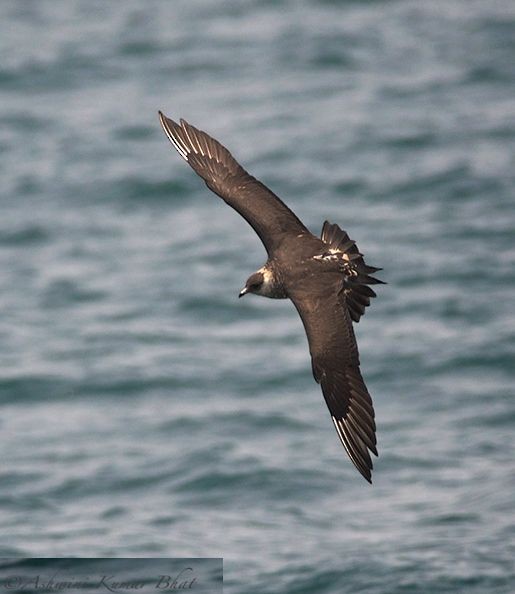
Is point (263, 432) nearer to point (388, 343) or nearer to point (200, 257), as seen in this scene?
point (388, 343)

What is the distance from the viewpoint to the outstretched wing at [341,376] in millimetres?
10047

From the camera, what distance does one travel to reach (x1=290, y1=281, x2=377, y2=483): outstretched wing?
33.0ft

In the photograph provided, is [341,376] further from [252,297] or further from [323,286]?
[252,297]

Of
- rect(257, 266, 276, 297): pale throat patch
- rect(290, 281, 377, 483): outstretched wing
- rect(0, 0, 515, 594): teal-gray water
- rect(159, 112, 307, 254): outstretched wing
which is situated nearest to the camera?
Answer: rect(290, 281, 377, 483): outstretched wing

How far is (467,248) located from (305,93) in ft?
17.1

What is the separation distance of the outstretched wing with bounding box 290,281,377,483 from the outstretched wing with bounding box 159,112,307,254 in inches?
37.1

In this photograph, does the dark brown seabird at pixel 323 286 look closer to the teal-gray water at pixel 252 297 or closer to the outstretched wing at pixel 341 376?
the outstretched wing at pixel 341 376

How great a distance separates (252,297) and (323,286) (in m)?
9.59

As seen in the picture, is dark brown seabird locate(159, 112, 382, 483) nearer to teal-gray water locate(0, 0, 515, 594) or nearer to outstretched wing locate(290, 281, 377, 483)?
outstretched wing locate(290, 281, 377, 483)

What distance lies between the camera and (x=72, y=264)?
2066cm

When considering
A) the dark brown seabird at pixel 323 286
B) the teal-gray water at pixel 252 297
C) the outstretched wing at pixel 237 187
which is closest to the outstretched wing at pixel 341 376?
the dark brown seabird at pixel 323 286

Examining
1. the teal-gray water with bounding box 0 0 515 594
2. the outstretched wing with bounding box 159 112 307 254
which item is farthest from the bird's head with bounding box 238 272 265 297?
the teal-gray water with bounding box 0 0 515 594

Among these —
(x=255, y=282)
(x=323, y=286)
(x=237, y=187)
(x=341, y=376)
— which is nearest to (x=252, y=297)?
(x=237, y=187)

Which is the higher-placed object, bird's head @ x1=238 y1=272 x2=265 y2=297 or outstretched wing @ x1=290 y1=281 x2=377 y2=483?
bird's head @ x1=238 y1=272 x2=265 y2=297
